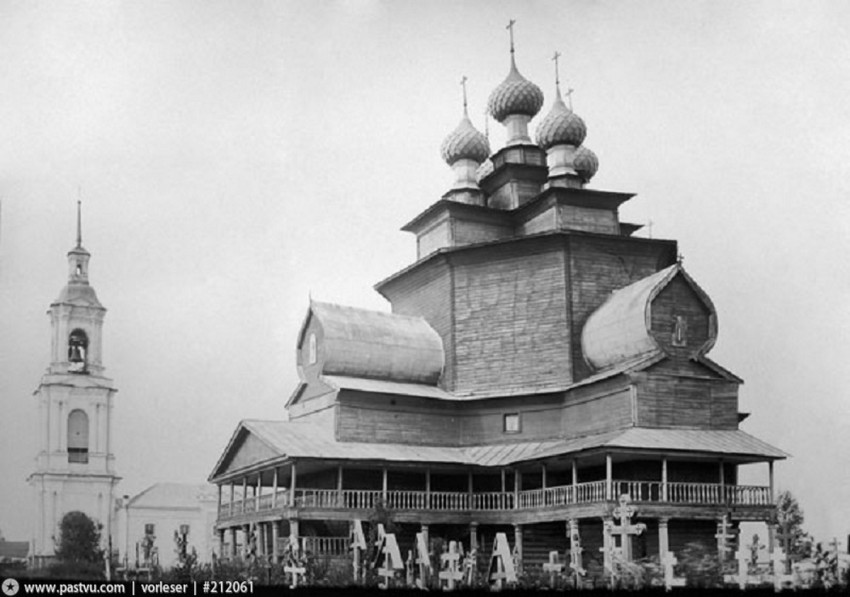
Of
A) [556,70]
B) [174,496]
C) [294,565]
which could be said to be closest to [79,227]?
[294,565]

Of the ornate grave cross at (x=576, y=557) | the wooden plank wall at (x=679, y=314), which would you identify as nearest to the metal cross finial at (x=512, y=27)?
the wooden plank wall at (x=679, y=314)

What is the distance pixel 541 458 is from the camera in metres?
31.5

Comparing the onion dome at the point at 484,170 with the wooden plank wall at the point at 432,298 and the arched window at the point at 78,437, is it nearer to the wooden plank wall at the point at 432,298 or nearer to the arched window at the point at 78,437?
the wooden plank wall at the point at 432,298

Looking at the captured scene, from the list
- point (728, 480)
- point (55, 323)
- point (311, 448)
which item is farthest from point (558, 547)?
point (55, 323)

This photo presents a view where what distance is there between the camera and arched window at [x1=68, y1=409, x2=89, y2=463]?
146 ft

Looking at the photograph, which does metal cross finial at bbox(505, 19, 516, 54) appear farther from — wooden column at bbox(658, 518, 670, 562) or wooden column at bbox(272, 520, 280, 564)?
wooden column at bbox(272, 520, 280, 564)

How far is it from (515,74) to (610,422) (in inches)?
538

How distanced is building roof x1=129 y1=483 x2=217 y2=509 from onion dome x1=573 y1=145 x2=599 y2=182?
32.2 meters

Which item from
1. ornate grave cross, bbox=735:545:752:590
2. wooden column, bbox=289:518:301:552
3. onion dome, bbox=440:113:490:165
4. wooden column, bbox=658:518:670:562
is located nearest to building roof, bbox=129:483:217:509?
onion dome, bbox=440:113:490:165

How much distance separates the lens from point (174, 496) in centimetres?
6662

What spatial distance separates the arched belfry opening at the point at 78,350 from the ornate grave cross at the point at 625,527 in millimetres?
16769

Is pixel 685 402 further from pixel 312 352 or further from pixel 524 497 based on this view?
pixel 312 352

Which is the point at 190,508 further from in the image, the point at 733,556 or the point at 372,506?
the point at 733,556

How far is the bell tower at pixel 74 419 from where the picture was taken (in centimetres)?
3275
